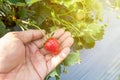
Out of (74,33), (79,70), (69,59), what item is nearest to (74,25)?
(74,33)

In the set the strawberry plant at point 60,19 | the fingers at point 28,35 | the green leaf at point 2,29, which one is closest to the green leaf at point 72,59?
the strawberry plant at point 60,19

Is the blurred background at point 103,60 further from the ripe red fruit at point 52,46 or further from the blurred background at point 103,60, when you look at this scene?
the ripe red fruit at point 52,46

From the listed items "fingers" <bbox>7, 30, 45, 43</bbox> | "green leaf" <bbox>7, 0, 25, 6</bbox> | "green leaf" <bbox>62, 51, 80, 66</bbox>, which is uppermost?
"green leaf" <bbox>7, 0, 25, 6</bbox>

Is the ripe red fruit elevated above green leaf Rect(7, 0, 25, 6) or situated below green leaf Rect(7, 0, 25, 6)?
below

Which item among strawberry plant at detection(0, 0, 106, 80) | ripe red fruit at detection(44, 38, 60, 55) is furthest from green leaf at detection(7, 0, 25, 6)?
ripe red fruit at detection(44, 38, 60, 55)

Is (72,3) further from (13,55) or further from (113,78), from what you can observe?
(113,78)

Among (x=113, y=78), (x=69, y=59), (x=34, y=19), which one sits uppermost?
(x=34, y=19)

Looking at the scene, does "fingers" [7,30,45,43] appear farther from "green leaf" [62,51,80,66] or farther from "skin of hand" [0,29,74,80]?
"green leaf" [62,51,80,66]
